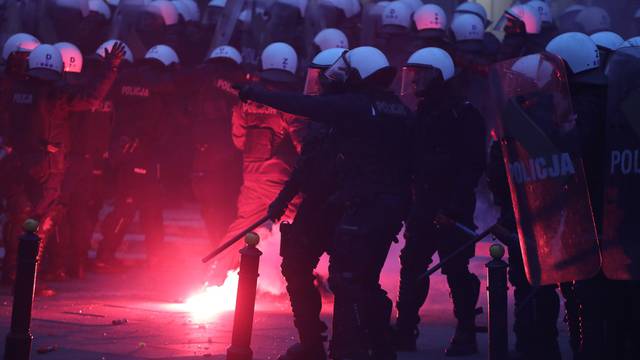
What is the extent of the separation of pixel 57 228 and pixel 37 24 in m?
6.31

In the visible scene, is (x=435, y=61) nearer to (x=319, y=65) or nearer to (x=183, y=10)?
(x=319, y=65)

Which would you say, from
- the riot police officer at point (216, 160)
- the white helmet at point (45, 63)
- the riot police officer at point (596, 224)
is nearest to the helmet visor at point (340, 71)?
the riot police officer at point (596, 224)

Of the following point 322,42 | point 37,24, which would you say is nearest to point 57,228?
point 322,42

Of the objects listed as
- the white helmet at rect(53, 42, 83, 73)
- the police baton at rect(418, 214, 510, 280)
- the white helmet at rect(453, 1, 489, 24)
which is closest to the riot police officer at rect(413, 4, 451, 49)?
the white helmet at rect(453, 1, 489, 24)

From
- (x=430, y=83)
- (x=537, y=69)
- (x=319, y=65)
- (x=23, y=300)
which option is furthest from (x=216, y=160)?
(x=537, y=69)

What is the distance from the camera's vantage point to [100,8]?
16703 mm

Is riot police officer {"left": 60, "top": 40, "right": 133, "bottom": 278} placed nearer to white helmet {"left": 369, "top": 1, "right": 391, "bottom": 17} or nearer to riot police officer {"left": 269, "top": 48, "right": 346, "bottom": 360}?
riot police officer {"left": 269, "top": 48, "right": 346, "bottom": 360}

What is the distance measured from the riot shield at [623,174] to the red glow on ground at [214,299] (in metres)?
5.54

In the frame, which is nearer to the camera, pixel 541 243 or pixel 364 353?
pixel 541 243

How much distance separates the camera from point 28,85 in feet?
34.9

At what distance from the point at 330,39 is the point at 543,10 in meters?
3.07

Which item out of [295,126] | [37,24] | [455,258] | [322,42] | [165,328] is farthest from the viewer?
[37,24]

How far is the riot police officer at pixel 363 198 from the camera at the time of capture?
655 centimetres

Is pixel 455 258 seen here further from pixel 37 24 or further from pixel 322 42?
pixel 37 24
